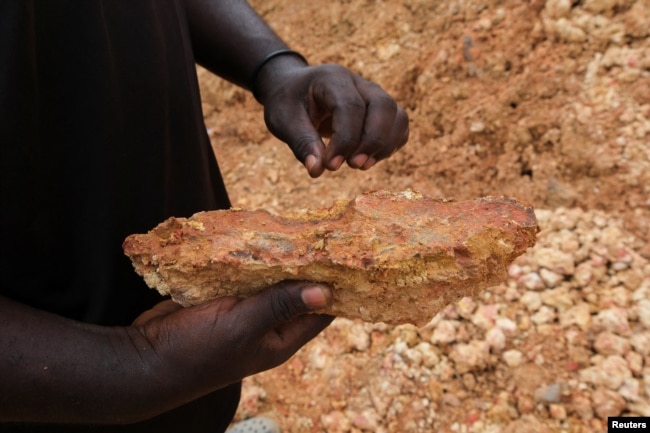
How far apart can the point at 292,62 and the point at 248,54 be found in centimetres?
16

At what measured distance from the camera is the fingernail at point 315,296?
1.19 metres

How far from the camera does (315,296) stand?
120 centimetres

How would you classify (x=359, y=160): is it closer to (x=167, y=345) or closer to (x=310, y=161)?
(x=310, y=161)

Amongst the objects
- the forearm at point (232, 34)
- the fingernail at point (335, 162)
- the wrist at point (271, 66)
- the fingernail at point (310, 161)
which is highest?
the forearm at point (232, 34)

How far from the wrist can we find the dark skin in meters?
0.24

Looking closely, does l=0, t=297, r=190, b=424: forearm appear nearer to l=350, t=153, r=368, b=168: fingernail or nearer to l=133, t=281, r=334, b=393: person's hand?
l=133, t=281, r=334, b=393: person's hand

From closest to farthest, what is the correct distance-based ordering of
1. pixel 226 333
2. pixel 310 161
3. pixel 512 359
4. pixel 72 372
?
pixel 72 372 → pixel 226 333 → pixel 310 161 → pixel 512 359

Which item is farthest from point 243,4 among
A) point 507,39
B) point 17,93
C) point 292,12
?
point 292,12

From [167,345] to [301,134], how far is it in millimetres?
773

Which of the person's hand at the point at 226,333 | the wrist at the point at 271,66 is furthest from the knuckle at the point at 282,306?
the wrist at the point at 271,66

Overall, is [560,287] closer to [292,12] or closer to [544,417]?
[544,417]

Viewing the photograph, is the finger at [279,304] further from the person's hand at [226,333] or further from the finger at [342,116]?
the finger at [342,116]

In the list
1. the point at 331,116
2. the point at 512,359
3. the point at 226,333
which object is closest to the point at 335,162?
the point at 331,116

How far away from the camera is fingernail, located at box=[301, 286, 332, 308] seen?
1.19m
